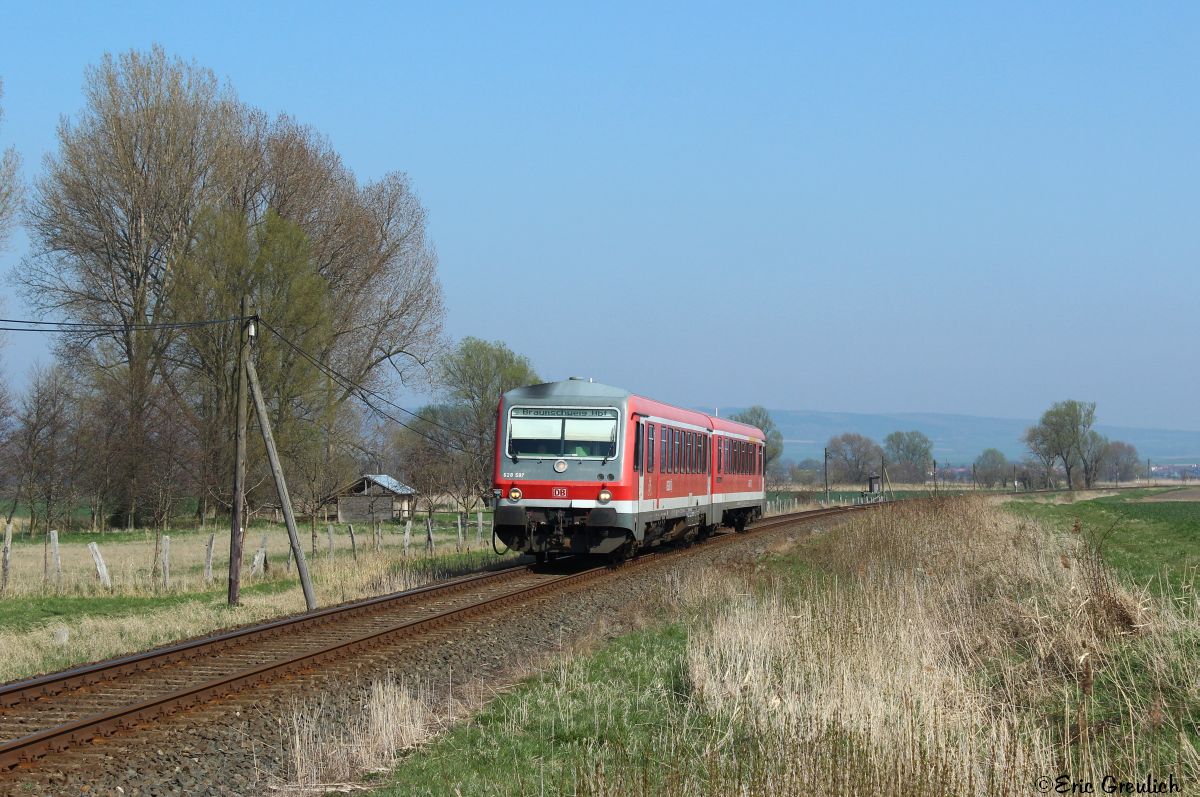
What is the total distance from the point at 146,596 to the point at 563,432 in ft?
29.3

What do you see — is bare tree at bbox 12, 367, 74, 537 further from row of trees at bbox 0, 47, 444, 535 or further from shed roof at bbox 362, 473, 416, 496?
shed roof at bbox 362, 473, 416, 496

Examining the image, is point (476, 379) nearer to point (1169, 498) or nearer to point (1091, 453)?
point (1169, 498)

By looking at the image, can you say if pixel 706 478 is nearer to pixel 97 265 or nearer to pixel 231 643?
pixel 231 643

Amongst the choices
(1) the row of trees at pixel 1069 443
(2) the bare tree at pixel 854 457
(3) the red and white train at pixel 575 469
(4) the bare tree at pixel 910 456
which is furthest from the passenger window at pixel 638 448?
(4) the bare tree at pixel 910 456

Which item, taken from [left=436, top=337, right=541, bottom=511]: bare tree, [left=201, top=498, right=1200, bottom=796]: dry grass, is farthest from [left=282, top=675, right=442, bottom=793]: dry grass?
[left=436, top=337, right=541, bottom=511]: bare tree

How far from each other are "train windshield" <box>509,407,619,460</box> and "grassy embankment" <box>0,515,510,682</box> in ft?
10.9

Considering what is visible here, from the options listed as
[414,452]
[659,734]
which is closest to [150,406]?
[414,452]

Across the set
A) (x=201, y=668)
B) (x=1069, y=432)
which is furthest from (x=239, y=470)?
(x=1069, y=432)

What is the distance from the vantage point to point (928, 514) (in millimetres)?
23422

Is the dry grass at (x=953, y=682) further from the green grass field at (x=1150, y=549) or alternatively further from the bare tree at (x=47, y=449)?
the bare tree at (x=47, y=449)

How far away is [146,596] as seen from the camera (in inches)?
890

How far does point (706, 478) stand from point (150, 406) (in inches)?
1033

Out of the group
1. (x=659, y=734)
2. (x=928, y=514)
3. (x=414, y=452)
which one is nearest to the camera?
(x=659, y=734)

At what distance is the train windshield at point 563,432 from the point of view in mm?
20891
